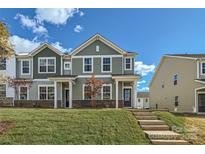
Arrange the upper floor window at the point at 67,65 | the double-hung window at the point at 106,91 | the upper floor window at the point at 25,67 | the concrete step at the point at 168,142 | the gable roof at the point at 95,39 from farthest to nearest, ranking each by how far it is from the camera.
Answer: the upper floor window at the point at 25,67
the upper floor window at the point at 67,65
the double-hung window at the point at 106,91
the gable roof at the point at 95,39
the concrete step at the point at 168,142

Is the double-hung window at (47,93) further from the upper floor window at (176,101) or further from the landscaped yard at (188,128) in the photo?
the landscaped yard at (188,128)

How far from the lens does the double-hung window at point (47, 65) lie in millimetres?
21969

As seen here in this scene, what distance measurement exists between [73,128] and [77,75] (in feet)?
33.1

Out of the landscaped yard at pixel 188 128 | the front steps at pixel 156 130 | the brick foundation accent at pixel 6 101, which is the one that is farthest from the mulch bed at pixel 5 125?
the brick foundation accent at pixel 6 101

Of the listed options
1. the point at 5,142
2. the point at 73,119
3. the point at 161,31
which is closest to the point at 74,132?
the point at 73,119

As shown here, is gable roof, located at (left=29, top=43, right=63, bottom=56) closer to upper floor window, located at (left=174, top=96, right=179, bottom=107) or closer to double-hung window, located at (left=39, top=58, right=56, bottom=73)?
double-hung window, located at (left=39, top=58, right=56, bottom=73)

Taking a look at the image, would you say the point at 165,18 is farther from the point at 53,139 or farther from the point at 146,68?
the point at 53,139

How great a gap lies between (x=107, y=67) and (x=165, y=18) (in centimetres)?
732

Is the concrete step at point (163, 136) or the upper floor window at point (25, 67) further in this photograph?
the upper floor window at point (25, 67)

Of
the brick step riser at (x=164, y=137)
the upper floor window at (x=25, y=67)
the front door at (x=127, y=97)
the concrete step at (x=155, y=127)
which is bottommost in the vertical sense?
the brick step riser at (x=164, y=137)

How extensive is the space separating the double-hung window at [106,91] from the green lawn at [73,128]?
24.3 ft

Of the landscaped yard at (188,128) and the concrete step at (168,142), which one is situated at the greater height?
the landscaped yard at (188,128)

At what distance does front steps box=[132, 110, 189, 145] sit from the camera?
1017 centimetres

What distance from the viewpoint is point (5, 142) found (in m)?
10.2
